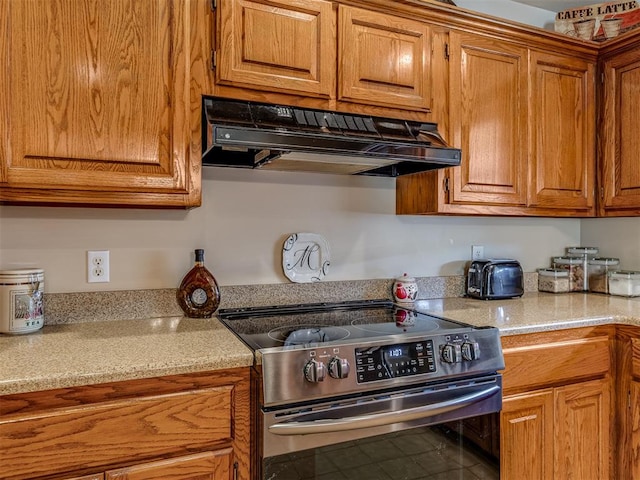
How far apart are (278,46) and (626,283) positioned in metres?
1.91

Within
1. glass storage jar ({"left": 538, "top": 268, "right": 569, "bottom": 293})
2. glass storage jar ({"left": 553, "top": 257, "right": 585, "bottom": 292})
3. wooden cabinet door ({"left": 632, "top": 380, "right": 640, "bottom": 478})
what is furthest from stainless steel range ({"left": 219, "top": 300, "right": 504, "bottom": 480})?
glass storage jar ({"left": 553, "top": 257, "right": 585, "bottom": 292})

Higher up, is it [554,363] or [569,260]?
[569,260]

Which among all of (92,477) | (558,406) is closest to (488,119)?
(558,406)

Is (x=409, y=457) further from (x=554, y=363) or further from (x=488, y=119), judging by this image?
(x=488, y=119)

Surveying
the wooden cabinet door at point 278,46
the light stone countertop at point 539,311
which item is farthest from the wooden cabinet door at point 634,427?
the wooden cabinet door at point 278,46

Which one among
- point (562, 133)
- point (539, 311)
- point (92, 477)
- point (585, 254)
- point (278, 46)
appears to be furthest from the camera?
point (585, 254)

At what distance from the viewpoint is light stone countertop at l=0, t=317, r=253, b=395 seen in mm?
1025

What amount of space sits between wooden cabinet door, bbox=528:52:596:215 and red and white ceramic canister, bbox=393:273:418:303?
65 cm

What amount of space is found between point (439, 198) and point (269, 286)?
792 mm

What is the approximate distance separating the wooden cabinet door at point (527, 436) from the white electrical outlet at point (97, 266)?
148 centimetres

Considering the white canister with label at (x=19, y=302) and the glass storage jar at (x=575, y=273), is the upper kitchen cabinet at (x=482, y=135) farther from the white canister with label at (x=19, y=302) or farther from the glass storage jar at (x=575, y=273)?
the white canister with label at (x=19, y=302)

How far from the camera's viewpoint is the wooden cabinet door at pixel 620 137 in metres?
2.03

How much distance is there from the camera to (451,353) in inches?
53.6

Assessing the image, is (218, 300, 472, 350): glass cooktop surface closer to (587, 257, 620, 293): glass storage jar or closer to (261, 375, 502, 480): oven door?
(261, 375, 502, 480): oven door
